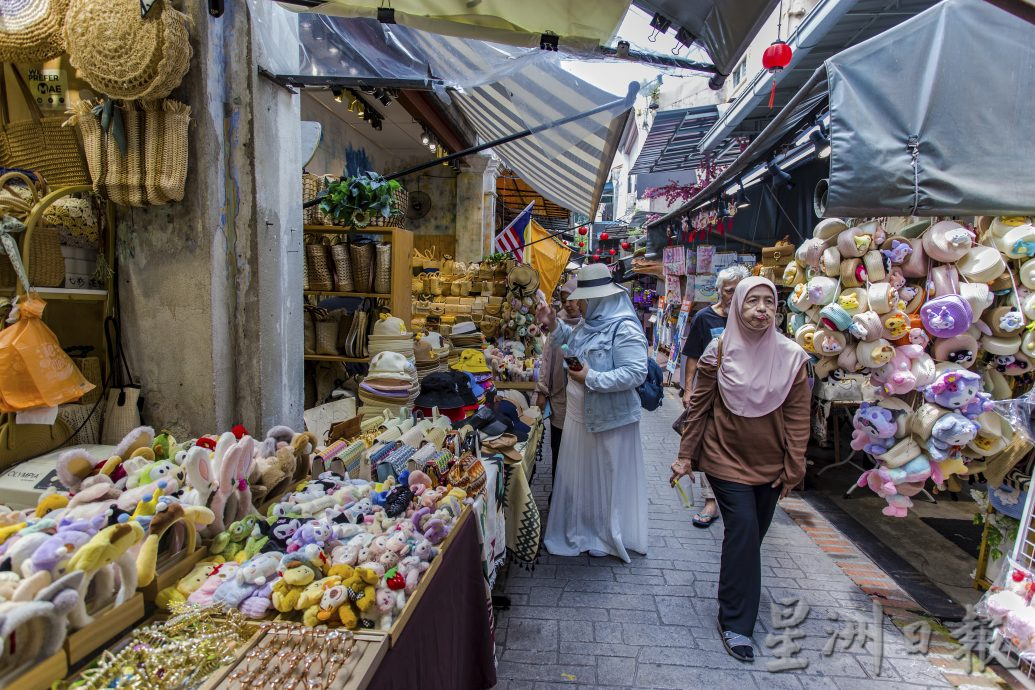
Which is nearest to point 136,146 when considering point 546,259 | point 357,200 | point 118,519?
point 357,200

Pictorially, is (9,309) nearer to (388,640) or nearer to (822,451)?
(388,640)

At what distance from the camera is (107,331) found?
2.84m

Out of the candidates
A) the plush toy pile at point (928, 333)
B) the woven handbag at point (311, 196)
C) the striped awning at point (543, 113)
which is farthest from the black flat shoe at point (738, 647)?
the woven handbag at point (311, 196)

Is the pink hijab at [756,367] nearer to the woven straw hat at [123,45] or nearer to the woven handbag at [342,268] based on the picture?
the woven handbag at [342,268]

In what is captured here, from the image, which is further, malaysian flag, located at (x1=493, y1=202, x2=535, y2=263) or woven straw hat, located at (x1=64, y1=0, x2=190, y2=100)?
malaysian flag, located at (x1=493, y1=202, x2=535, y2=263)

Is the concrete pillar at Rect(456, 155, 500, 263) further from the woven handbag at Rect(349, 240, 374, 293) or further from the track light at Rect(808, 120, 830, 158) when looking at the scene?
the track light at Rect(808, 120, 830, 158)

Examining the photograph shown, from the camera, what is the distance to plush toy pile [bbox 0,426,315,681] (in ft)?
3.84

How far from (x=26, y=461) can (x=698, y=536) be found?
417 centimetres

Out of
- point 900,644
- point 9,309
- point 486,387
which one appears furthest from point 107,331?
point 900,644

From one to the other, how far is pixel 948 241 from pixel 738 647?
237 centimetres

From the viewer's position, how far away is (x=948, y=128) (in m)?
2.89

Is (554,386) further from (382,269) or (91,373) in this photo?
(91,373)

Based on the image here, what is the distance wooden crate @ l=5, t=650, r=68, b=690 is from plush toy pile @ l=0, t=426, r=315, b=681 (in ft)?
0.06

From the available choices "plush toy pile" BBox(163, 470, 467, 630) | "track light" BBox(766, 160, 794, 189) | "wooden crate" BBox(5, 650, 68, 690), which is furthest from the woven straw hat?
"track light" BBox(766, 160, 794, 189)
